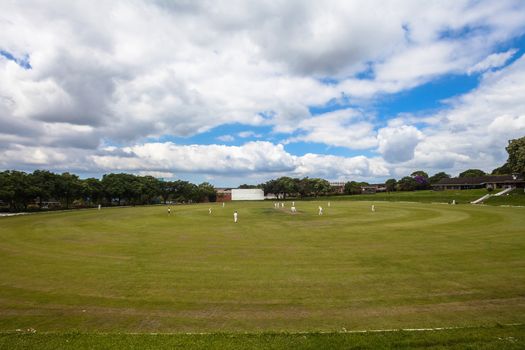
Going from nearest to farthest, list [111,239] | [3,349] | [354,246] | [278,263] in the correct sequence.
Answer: [3,349], [278,263], [354,246], [111,239]

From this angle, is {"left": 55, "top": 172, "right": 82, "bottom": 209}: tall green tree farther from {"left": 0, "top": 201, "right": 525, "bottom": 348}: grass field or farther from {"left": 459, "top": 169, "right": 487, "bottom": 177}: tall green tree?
{"left": 459, "top": 169, "right": 487, "bottom": 177}: tall green tree

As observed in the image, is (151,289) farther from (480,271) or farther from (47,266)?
(480,271)

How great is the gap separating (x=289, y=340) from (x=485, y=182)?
135m

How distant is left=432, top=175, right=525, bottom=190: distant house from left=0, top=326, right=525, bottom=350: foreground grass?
10965cm

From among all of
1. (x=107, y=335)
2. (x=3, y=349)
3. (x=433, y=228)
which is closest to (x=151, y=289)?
(x=107, y=335)

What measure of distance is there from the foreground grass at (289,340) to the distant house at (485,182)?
360ft

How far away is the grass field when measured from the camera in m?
9.57

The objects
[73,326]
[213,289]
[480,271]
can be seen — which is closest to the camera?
[73,326]

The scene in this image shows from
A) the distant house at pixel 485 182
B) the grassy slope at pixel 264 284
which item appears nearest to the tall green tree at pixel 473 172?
the distant house at pixel 485 182

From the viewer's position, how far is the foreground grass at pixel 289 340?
7551 mm

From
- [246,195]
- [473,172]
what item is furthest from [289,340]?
[473,172]

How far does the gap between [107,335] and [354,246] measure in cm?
1622

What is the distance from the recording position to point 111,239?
26.3m

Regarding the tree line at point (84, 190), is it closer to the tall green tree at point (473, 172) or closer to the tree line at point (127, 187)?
the tree line at point (127, 187)
